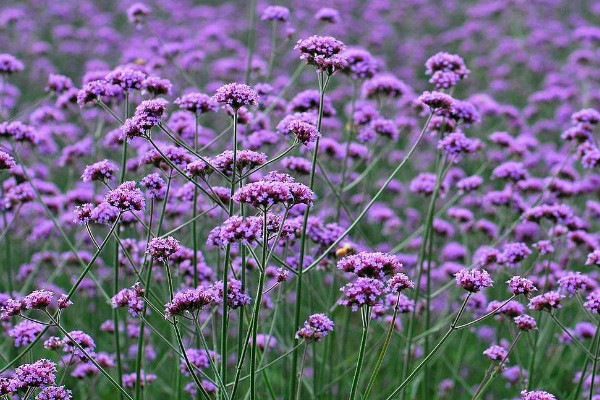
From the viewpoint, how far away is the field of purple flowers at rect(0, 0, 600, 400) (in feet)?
11.1

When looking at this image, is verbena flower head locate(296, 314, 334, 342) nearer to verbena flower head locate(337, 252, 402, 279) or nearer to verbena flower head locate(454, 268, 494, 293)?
verbena flower head locate(337, 252, 402, 279)

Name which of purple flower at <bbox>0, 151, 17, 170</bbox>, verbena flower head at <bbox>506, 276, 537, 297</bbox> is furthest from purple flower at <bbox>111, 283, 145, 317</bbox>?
verbena flower head at <bbox>506, 276, 537, 297</bbox>

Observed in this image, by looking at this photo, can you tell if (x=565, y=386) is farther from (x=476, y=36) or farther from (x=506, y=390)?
(x=476, y=36)

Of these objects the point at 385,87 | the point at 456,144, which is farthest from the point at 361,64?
the point at 456,144

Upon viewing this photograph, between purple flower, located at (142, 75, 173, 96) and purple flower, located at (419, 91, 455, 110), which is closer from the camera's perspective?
purple flower, located at (419, 91, 455, 110)

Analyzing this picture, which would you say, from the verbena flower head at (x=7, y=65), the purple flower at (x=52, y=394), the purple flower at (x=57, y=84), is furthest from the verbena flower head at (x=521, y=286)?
the verbena flower head at (x=7, y=65)

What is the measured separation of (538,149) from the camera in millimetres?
8875

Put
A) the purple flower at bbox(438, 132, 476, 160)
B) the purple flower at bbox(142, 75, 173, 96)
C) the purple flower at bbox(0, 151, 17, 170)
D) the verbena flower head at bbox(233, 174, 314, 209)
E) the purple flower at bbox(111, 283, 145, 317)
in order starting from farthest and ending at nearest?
the purple flower at bbox(438, 132, 476, 160), the purple flower at bbox(142, 75, 173, 96), the purple flower at bbox(0, 151, 17, 170), the purple flower at bbox(111, 283, 145, 317), the verbena flower head at bbox(233, 174, 314, 209)

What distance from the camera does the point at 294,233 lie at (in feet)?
13.6

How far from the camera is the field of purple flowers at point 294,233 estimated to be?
3.40 meters

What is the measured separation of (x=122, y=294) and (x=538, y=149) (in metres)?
6.42

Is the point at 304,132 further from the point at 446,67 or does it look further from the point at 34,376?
the point at 446,67

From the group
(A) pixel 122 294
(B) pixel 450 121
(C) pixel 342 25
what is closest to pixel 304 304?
(B) pixel 450 121

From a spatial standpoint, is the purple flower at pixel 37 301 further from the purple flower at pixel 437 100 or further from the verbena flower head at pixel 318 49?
the purple flower at pixel 437 100
